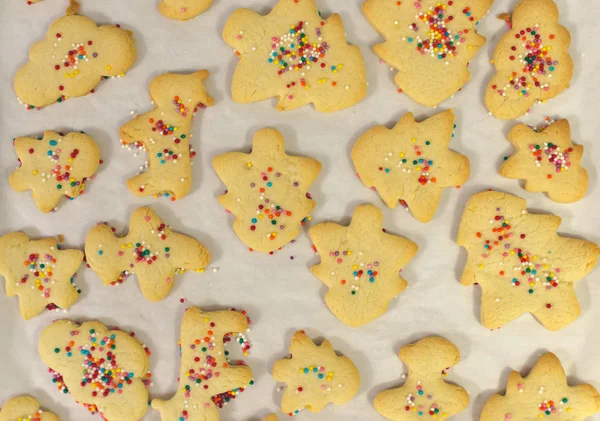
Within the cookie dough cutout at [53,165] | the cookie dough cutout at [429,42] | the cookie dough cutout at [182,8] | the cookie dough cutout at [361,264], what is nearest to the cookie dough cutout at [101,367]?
the cookie dough cutout at [53,165]

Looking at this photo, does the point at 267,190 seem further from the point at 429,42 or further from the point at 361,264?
the point at 429,42

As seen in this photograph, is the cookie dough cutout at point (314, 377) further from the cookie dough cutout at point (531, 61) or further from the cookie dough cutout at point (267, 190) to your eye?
the cookie dough cutout at point (531, 61)

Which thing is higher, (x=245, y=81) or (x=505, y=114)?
(x=505, y=114)

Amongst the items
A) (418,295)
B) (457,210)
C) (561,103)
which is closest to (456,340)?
(418,295)

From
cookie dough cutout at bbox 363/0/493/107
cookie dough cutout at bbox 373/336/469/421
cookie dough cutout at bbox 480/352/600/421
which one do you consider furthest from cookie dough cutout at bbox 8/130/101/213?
cookie dough cutout at bbox 480/352/600/421

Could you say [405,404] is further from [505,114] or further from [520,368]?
[505,114]

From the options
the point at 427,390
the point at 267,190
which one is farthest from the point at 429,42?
the point at 427,390
